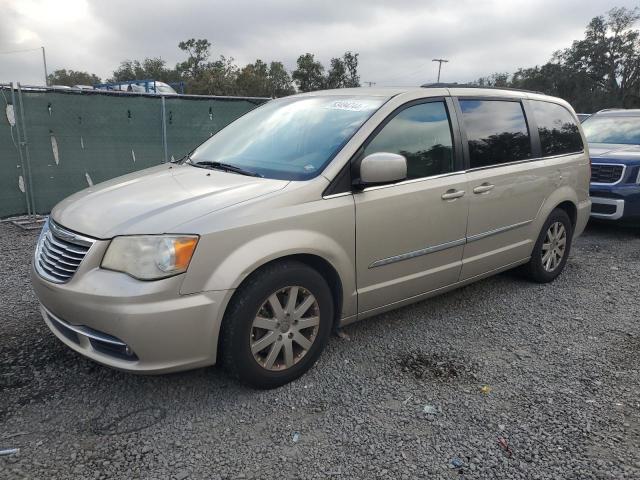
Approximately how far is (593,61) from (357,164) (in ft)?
222

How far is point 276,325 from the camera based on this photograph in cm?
292

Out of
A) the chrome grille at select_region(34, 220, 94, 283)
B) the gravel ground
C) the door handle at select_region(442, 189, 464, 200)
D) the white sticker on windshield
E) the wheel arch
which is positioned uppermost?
the white sticker on windshield

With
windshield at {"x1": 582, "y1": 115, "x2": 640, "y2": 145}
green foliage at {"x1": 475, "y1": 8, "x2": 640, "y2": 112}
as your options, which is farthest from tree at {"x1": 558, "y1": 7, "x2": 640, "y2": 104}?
windshield at {"x1": 582, "y1": 115, "x2": 640, "y2": 145}

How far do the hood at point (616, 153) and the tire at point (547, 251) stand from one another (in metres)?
2.71

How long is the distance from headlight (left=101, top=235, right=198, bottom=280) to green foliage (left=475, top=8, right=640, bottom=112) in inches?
2495

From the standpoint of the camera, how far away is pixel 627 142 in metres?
7.90

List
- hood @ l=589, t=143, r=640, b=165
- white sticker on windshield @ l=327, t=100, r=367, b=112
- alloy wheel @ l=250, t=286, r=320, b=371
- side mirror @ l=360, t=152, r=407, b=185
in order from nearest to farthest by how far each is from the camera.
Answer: alloy wheel @ l=250, t=286, r=320, b=371 < side mirror @ l=360, t=152, r=407, b=185 < white sticker on windshield @ l=327, t=100, r=367, b=112 < hood @ l=589, t=143, r=640, b=165

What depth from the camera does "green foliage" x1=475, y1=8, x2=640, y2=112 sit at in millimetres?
57281

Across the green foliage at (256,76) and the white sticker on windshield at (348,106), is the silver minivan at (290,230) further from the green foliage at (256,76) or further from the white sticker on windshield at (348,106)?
the green foliage at (256,76)

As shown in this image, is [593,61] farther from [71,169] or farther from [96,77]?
[96,77]

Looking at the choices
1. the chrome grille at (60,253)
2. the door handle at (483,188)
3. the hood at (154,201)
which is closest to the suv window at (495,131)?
the door handle at (483,188)

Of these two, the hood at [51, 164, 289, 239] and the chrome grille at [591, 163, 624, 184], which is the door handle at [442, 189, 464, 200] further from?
the chrome grille at [591, 163, 624, 184]

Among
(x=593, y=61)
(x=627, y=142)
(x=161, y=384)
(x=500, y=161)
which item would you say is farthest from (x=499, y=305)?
(x=593, y=61)

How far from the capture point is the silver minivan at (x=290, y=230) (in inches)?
102
